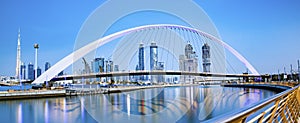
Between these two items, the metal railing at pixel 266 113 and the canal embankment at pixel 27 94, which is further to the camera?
the canal embankment at pixel 27 94

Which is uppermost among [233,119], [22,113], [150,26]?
[150,26]

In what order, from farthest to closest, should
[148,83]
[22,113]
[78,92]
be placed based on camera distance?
1. [148,83]
2. [78,92]
3. [22,113]

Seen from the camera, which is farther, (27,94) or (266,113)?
(27,94)

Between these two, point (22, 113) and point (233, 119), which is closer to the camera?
point (233, 119)

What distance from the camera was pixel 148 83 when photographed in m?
73.1

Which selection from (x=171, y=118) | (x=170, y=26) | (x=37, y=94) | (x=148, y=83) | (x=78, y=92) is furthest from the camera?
(x=148, y=83)

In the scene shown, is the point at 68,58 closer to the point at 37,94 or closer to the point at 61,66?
the point at 61,66

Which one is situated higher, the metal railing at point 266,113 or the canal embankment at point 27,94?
the metal railing at point 266,113

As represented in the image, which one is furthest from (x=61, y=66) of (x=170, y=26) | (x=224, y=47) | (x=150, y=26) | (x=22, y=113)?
(x=224, y=47)

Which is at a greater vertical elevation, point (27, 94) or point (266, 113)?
point (266, 113)

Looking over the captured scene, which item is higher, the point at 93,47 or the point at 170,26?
the point at 170,26

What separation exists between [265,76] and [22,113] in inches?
2236

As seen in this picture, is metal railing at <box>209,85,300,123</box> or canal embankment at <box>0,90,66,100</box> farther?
canal embankment at <box>0,90,66,100</box>

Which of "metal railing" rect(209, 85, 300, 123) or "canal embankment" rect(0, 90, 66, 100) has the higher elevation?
"metal railing" rect(209, 85, 300, 123)
